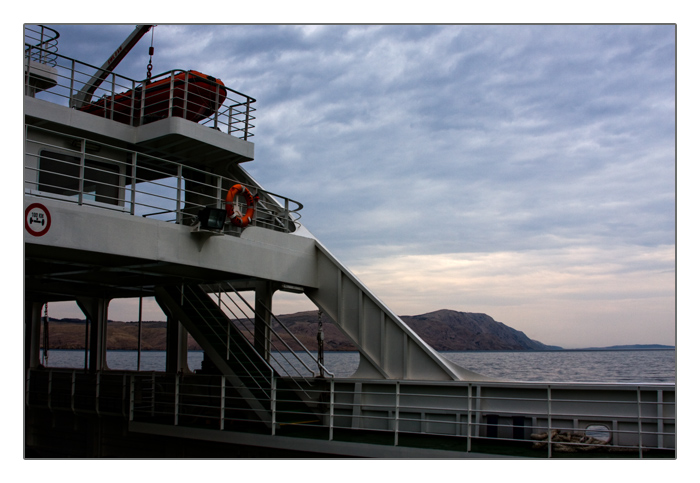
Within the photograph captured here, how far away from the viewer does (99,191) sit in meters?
12.6

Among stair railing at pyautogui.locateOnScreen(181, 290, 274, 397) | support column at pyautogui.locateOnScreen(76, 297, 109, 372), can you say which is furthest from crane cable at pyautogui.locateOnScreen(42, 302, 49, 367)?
stair railing at pyautogui.locateOnScreen(181, 290, 274, 397)

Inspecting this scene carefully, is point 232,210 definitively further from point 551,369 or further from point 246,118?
point 551,369

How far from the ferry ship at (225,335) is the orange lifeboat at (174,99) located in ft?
0.17

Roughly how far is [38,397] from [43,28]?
929cm

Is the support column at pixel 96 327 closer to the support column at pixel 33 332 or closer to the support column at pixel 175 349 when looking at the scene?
the support column at pixel 33 332

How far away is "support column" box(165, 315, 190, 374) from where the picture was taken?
16141mm

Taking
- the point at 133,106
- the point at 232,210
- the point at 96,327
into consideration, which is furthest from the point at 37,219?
the point at 96,327

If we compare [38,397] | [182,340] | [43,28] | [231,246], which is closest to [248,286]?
[182,340]

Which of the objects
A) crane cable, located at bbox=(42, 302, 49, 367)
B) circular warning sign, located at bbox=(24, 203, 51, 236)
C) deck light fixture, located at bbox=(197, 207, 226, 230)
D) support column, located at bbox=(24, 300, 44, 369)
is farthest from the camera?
support column, located at bbox=(24, 300, 44, 369)

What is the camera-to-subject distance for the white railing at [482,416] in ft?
29.6

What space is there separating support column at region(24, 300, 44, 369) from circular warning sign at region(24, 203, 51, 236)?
39.7 feet

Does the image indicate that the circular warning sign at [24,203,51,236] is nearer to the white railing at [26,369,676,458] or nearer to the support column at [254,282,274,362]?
the white railing at [26,369,676,458]

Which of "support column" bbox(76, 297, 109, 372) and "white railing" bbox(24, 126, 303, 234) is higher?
"white railing" bbox(24, 126, 303, 234)

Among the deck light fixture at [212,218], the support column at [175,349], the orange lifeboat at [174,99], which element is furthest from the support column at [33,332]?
the deck light fixture at [212,218]
